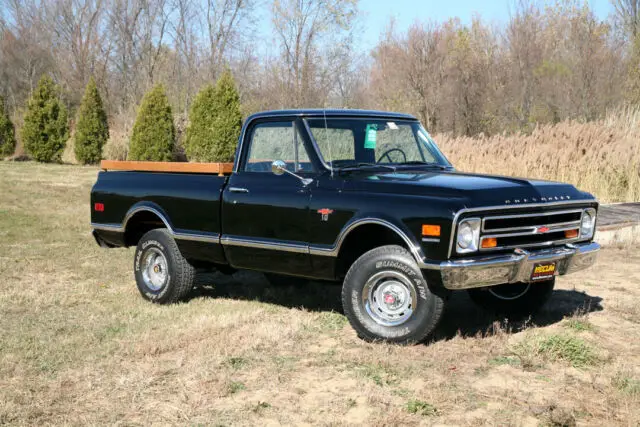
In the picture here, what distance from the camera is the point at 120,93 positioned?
4731 centimetres

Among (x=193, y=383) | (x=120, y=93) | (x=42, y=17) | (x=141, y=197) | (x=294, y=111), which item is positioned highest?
(x=42, y=17)

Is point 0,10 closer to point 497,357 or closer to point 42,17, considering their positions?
point 42,17

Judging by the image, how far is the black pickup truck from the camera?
17.8 ft

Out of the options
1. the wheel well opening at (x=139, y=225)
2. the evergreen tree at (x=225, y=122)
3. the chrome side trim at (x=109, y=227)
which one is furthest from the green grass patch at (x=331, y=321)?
the evergreen tree at (x=225, y=122)

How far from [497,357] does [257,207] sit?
7.72ft

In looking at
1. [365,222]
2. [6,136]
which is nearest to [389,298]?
[365,222]

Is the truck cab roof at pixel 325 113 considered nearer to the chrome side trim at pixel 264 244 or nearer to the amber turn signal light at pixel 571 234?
the chrome side trim at pixel 264 244

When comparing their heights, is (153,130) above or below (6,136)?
above

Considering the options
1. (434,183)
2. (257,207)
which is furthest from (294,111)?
(434,183)

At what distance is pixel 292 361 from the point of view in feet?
17.9

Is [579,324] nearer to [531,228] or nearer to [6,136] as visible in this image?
[531,228]

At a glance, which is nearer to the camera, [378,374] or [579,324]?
[378,374]

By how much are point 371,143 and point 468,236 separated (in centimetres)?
163

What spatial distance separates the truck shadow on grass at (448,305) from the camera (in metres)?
6.45
